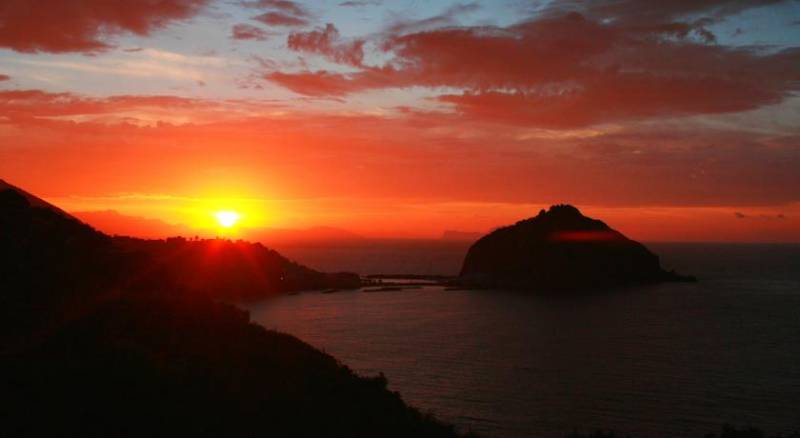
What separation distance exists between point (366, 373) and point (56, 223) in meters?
25.1

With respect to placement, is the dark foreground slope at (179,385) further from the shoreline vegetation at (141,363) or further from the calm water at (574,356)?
the calm water at (574,356)

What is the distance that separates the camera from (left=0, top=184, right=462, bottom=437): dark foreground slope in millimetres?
20875

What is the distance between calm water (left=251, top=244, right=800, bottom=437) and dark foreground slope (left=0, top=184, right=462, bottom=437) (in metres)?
14.2

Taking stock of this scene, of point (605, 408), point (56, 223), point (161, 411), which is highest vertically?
point (56, 223)

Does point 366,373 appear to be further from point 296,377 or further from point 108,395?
point 108,395

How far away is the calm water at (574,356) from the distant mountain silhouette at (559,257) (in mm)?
31407

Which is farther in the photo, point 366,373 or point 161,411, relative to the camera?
point 366,373

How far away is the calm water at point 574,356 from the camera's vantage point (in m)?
40.3

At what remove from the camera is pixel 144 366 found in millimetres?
23234

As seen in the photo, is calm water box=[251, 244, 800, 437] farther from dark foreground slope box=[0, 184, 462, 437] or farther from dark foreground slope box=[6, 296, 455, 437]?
dark foreground slope box=[0, 184, 462, 437]

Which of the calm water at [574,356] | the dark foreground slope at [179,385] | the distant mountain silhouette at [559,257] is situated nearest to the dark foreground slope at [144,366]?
the dark foreground slope at [179,385]

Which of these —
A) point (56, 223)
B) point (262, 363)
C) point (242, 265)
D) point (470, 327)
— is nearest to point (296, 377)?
point (262, 363)

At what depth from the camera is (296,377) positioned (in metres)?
26.2

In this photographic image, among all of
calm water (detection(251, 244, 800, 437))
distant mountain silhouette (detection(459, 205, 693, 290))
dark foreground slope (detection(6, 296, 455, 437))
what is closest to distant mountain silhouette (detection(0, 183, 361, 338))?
dark foreground slope (detection(6, 296, 455, 437))
